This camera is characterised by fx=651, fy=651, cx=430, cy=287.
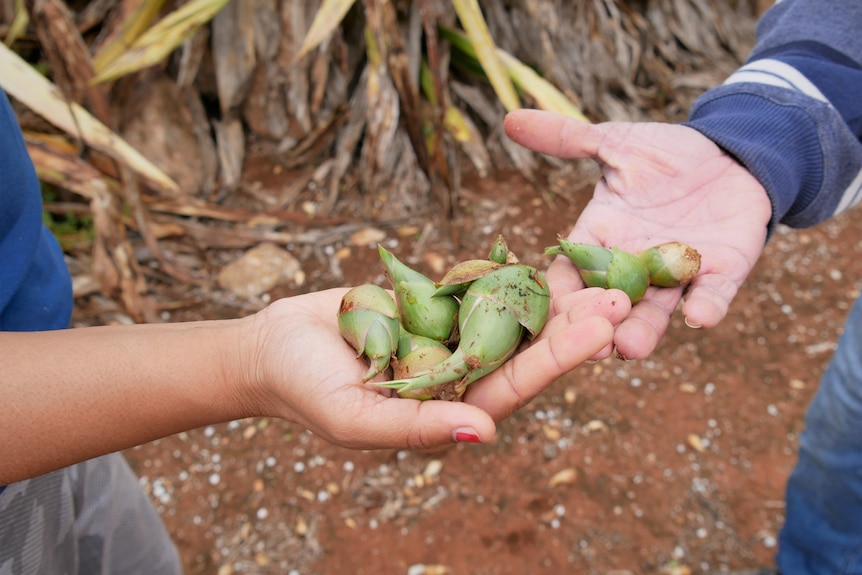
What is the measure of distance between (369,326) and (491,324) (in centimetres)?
21

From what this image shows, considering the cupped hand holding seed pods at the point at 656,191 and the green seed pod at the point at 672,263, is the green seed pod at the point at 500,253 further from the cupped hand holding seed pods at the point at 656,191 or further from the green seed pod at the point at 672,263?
the green seed pod at the point at 672,263

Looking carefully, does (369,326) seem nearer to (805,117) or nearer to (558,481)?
(805,117)

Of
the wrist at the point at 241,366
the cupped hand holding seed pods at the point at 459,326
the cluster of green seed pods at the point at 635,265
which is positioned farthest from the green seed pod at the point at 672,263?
the wrist at the point at 241,366

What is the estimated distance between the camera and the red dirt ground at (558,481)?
2.00m

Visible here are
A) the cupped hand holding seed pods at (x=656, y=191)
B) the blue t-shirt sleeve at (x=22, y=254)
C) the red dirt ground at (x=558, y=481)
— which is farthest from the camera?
the red dirt ground at (x=558, y=481)

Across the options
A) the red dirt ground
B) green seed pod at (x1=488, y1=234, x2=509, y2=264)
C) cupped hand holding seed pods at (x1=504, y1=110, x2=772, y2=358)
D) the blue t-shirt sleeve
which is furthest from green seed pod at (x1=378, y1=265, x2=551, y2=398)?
the red dirt ground

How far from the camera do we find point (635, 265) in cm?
128

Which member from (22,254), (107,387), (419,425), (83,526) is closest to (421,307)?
(419,425)

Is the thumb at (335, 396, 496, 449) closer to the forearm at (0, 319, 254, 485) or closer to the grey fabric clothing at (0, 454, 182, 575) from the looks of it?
the forearm at (0, 319, 254, 485)

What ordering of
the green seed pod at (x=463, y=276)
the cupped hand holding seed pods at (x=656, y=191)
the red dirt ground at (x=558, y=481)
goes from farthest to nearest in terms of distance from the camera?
the red dirt ground at (x=558, y=481) < the cupped hand holding seed pods at (x=656, y=191) < the green seed pod at (x=463, y=276)

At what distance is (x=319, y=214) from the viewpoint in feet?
9.88

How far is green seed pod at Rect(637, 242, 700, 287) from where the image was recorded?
4.17 feet

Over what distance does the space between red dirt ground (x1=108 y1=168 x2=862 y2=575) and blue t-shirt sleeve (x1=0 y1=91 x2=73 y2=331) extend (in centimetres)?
117

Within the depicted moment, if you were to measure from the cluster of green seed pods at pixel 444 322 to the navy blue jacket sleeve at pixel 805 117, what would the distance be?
0.62 m
